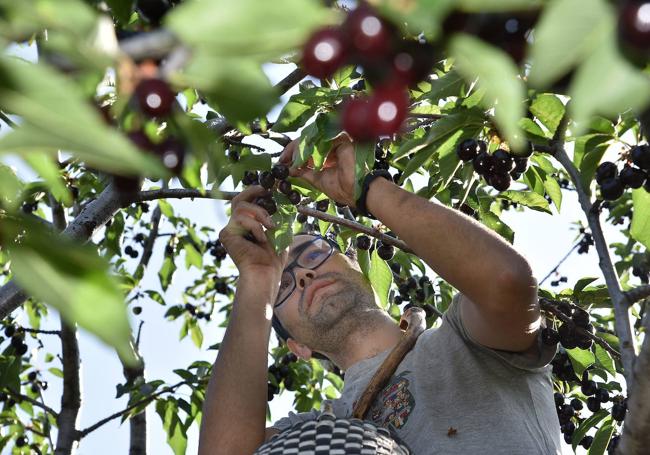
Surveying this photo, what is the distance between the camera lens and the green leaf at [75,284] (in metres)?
0.56

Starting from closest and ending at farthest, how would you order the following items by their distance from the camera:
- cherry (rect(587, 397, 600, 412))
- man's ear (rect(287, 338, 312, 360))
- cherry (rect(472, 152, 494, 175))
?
cherry (rect(472, 152, 494, 175)), cherry (rect(587, 397, 600, 412)), man's ear (rect(287, 338, 312, 360))

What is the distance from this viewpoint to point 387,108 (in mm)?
936

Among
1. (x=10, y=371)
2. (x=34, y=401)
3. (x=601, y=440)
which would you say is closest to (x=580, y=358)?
(x=601, y=440)

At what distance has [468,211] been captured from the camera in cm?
303

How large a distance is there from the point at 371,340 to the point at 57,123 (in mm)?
2864

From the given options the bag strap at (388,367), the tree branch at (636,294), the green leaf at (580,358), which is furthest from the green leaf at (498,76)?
the green leaf at (580,358)

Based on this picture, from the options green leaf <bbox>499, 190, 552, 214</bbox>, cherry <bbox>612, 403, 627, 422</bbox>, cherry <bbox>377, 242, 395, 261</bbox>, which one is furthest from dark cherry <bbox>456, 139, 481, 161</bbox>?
cherry <bbox>612, 403, 627, 422</bbox>

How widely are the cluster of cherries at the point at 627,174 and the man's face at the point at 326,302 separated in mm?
1461

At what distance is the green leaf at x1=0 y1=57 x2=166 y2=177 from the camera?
1.73 feet

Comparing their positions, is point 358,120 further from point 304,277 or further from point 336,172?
point 304,277

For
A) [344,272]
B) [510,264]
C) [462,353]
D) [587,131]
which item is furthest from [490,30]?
[344,272]

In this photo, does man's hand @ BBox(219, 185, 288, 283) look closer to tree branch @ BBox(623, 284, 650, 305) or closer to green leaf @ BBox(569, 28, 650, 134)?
tree branch @ BBox(623, 284, 650, 305)

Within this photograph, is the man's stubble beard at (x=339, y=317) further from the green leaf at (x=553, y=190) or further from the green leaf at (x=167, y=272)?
the green leaf at (x=167, y=272)

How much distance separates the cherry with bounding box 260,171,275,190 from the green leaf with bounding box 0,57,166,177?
7.25 ft
